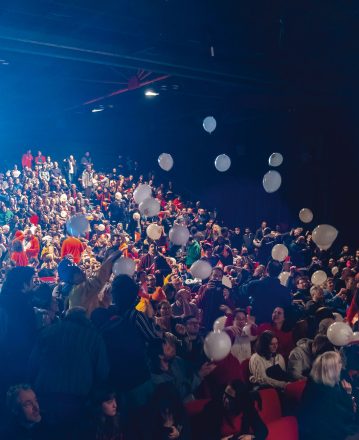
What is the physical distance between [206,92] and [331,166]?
3622mm

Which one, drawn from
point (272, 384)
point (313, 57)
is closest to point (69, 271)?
point (272, 384)

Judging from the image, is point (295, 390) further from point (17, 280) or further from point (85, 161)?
point (85, 161)

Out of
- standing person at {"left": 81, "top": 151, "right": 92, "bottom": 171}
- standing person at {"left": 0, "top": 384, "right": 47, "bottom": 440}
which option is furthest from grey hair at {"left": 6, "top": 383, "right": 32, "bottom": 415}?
standing person at {"left": 81, "top": 151, "right": 92, "bottom": 171}

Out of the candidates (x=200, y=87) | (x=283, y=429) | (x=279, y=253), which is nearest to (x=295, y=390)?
(x=283, y=429)

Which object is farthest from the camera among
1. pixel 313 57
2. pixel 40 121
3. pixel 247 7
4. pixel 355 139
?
pixel 40 121

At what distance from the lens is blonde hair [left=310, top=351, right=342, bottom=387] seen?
4.02 metres

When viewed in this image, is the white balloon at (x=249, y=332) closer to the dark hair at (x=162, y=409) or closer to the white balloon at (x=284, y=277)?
the dark hair at (x=162, y=409)

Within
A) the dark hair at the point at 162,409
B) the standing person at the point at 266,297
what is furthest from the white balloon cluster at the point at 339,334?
the dark hair at the point at 162,409

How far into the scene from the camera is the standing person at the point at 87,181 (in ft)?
57.4

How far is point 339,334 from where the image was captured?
4.73 m

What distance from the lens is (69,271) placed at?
4.65 meters

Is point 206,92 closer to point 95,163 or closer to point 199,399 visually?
point 95,163

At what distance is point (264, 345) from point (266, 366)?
0.50 feet

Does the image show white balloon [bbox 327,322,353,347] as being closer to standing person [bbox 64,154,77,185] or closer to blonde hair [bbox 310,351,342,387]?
blonde hair [bbox 310,351,342,387]
